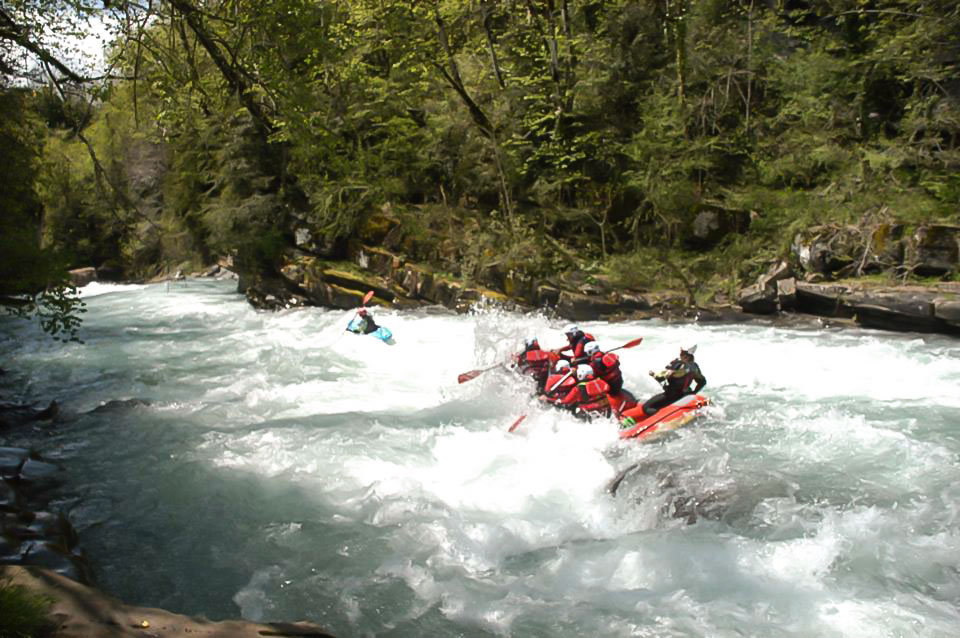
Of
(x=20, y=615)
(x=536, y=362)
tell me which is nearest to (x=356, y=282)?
(x=536, y=362)

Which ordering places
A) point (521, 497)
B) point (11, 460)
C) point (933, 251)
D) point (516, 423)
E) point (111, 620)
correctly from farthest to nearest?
point (933, 251) → point (516, 423) → point (11, 460) → point (521, 497) → point (111, 620)

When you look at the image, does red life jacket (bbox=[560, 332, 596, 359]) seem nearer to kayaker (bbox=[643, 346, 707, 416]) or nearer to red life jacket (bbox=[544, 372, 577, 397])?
red life jacket (bbox=[544, 372, 577, 397])

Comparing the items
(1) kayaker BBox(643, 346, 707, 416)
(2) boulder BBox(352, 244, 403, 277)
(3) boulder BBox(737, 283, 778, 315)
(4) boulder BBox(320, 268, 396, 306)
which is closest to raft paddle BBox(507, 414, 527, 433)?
(1) kayaker BBox(643, 346, 707, 416)

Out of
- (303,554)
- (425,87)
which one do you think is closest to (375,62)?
(425,87)

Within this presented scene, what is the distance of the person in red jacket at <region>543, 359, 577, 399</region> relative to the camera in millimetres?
7988

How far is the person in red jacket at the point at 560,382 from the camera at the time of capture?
7.99 meters

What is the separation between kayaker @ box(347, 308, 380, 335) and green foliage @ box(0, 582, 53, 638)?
407 inches

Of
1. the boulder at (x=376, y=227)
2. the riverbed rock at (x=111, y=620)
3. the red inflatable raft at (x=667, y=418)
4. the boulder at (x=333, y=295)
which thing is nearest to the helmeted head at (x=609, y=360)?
the red inflatable raft at (x=667, y=418)

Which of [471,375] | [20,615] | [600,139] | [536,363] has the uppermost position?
[600,139]

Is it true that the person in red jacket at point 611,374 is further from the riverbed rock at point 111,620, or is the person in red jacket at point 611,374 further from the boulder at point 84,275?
the boulder at point 84,275

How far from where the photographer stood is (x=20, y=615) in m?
2.52

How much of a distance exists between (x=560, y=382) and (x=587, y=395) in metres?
0.44

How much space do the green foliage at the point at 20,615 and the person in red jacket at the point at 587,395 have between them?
5756 mm

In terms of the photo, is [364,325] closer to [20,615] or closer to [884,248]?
[884,248]
